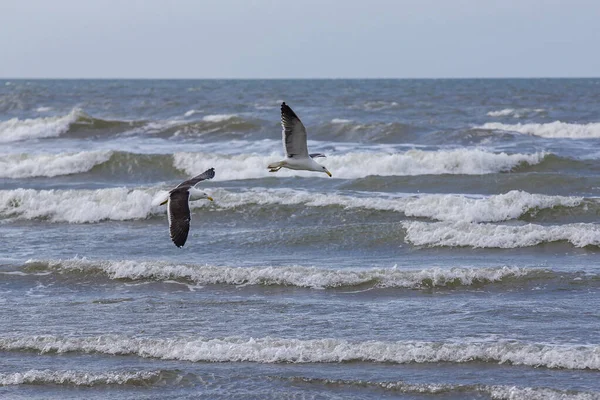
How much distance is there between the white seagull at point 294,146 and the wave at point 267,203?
15.2 feet

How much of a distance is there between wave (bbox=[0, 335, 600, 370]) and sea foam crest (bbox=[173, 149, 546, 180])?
12322 millimetres

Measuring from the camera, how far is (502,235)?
1326 cm

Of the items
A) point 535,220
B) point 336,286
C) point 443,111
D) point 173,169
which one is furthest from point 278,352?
point 443,111

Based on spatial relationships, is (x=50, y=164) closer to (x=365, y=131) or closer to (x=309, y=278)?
(x=365, y=131)

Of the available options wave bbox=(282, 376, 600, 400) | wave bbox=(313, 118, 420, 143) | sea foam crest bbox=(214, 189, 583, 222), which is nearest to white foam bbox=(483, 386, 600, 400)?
wave bbox=(282, 376, 600, 400)

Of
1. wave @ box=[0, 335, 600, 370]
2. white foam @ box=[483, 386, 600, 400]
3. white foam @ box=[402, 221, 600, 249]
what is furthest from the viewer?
white foam @ box=[402, 221, 600, 249]

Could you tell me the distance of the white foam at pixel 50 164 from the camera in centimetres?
2272

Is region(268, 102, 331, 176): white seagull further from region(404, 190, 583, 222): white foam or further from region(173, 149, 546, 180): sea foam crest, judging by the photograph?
region(173, 149, 546, 180): sea foam crest

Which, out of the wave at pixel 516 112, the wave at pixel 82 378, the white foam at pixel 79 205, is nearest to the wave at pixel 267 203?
the white foam at pixel 79 205

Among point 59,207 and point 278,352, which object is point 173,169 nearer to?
point 59,207

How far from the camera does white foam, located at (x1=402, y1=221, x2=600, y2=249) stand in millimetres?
13094

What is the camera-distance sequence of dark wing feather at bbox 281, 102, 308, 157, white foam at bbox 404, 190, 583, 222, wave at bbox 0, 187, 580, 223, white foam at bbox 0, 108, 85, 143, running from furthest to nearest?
white foam at bbox 0, 108, 85, 143 → wave at bbox 0, 187, 580, 223 → white foam at bbox 404, 190, 583, 222 → dark wing feather at bbox 281, 102, 308, 157

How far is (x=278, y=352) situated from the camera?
26.8ft

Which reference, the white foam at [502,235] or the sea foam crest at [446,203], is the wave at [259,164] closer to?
the sea foam crest at [446,203]
